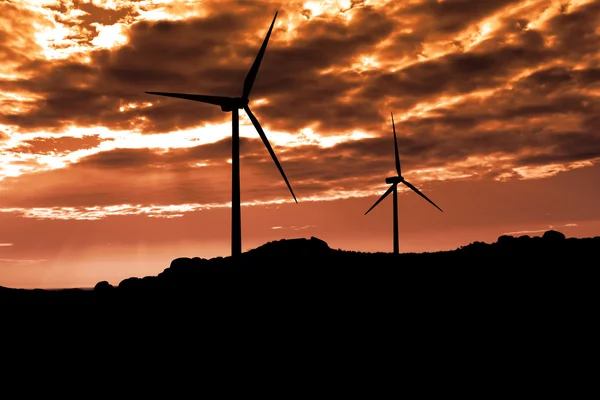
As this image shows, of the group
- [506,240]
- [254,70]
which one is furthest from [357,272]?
[254,70]

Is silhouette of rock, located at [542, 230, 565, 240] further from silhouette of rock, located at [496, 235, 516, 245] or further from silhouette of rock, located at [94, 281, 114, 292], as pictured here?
silhouette of rock, located at [94, 281, 114, 292]

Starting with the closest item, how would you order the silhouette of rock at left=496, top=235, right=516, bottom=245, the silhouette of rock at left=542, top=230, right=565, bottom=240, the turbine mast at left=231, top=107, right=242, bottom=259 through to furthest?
the turbine mast at left=231, top=107, right=242, bottom=259
the silhouette of rock at left=496, top=235, right=516, bottom=245
the silhouette of rock at left=542, top=230, right=565, bottom=240

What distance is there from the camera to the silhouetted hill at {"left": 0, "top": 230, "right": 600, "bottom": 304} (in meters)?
90.6

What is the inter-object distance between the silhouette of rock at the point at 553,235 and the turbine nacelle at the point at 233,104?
98899 millimetres

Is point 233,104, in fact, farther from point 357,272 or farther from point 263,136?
point 357,272

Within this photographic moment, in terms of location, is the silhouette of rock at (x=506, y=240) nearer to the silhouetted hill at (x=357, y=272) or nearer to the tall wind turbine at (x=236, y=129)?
the silhouetted hill at (x=357, y=272)

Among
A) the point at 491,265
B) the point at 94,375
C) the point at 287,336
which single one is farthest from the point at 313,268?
the point at 94,375

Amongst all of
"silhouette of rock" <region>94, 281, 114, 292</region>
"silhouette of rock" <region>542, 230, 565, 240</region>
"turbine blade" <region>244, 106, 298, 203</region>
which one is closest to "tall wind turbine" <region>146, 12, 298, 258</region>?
"turbine blade" <region>244, 106, 298, 203</region>

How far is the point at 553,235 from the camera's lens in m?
138

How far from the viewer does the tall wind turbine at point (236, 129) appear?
52.1m

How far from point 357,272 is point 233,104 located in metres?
61.7

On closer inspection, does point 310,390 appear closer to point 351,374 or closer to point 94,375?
point 351,374

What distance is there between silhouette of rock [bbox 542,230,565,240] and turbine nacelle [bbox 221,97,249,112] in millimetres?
98899

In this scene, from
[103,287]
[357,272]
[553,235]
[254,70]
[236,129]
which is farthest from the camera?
[553,235]
